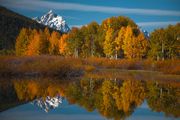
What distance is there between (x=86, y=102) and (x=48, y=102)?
65.7 inches

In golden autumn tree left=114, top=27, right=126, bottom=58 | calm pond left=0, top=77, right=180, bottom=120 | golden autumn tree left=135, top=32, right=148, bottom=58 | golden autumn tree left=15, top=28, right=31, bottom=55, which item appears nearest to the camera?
calm pond left=0, top=77, right=180, bottom=120

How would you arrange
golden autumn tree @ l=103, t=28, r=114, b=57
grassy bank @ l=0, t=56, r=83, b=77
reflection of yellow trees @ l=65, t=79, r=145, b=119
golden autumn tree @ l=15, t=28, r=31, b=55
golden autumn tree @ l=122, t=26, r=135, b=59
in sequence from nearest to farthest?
reflection of yellow trees @ l=65, t=79, r=145, b=119 → grassy bank @ l=0, t=56, r=83, b=77 → golden autumn tree @ l=122, t=26, r=135, b=59 → golden autumn tree @ l=103, t=28, r=114, b=57 → golden autumn tree @ l=15, t=28, r=31, b=55

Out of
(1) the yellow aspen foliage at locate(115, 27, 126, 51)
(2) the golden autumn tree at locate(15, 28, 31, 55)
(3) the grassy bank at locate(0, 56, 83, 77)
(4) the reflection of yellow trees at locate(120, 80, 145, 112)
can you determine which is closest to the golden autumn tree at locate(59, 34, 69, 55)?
(2) the golden autumn tree at locate(15, 28, 31, 55)

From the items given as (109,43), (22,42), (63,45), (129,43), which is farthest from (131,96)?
(63,45)

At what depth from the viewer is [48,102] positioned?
1819 cm

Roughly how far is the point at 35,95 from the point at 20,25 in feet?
503

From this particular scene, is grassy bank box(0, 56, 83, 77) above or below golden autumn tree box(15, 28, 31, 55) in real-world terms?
below

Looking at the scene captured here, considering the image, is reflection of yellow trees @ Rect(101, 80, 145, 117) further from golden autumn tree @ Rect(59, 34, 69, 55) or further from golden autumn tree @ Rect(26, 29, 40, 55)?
golden autumn tree @ Rect(59, 34, 69, 55)

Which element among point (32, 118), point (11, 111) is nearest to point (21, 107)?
point (11, 111)

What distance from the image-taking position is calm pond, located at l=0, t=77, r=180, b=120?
48.8 feet

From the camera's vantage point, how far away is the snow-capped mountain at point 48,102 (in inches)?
657

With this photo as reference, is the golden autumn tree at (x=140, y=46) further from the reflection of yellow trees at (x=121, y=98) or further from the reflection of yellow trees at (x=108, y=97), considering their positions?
the reflection of yellow trees at (x=121, y=98)

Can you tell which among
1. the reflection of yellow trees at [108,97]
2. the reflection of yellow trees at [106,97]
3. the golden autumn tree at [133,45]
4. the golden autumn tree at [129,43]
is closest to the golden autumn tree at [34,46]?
the golden autumn tree at [133,45]

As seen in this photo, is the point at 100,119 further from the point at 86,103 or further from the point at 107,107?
the point at 86,103
